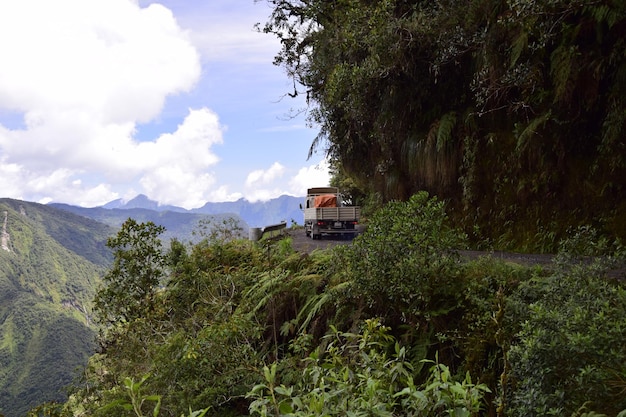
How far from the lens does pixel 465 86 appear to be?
9703 mm

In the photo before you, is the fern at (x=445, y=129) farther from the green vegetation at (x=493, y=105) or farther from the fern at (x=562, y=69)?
the fern at (x=562, y=69)

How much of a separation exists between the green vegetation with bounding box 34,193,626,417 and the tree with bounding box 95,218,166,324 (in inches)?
1.3

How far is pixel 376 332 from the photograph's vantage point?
3.42 meters

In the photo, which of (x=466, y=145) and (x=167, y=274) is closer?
(x=466, y=145)

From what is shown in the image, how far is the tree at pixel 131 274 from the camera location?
9.58 m

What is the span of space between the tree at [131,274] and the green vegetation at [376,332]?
0.03 m

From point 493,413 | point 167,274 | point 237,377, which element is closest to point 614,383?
point 493,413

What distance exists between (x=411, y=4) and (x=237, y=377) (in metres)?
9.02

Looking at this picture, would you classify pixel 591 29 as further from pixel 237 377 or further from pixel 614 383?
pixel 237 377

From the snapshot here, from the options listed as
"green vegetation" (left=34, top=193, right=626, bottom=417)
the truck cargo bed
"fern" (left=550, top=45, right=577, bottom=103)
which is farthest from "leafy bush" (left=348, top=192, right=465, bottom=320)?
the truck cargo bed

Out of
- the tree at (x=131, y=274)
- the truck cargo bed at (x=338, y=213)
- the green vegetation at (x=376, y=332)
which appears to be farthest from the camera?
the truck cargo bed at (x=338, y=213)

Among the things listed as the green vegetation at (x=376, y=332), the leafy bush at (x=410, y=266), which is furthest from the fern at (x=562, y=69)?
the leafy bush at (x=410, y=266)

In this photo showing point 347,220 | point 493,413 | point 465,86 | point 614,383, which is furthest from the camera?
point 347,220

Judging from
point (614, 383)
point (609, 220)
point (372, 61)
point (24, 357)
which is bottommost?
point (24, 357)
